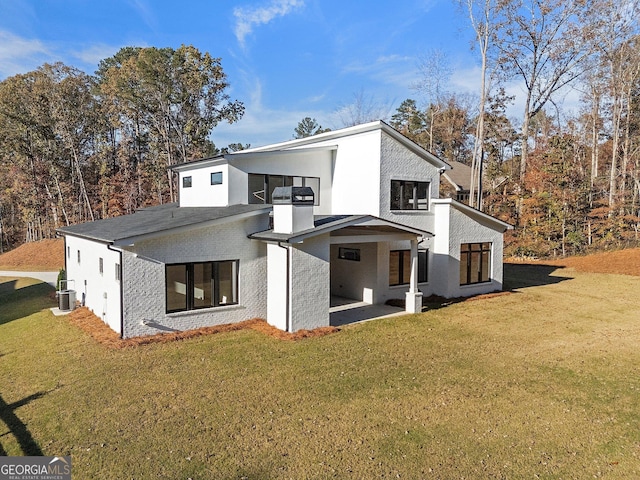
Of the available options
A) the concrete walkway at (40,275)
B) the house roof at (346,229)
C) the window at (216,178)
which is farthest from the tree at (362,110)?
the concrete walkway at (40,275)

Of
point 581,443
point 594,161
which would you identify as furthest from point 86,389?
point 594,161

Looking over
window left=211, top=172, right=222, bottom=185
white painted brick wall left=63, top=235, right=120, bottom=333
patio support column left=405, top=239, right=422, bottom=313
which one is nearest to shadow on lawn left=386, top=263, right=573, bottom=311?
patio support column left=405, top=239, right=422, bottom=313

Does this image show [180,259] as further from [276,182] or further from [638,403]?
[638,403]

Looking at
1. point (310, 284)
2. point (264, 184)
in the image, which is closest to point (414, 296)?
point (310, 284)

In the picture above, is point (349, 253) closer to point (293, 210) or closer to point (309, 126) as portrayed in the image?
point (293, 210)

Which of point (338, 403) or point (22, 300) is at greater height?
point (338, 403)

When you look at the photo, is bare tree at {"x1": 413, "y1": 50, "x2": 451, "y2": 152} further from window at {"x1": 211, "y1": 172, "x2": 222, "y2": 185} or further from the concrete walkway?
the concrete walkway
